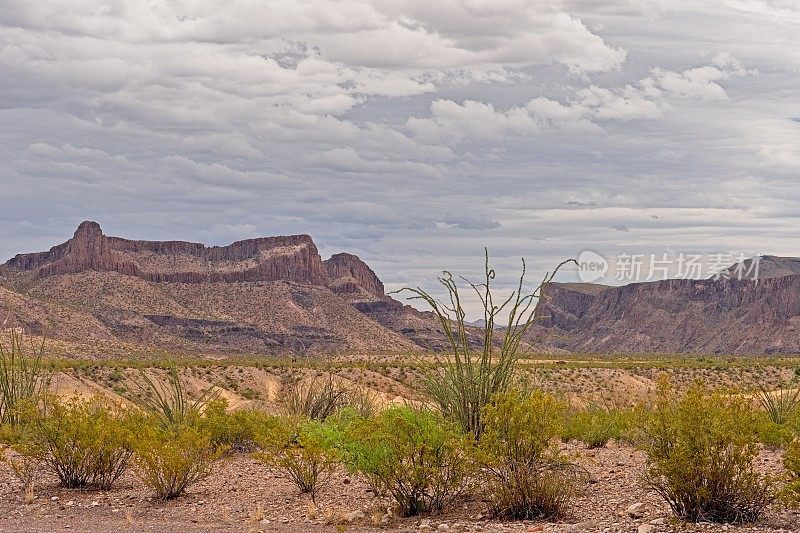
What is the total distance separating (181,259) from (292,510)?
441ft

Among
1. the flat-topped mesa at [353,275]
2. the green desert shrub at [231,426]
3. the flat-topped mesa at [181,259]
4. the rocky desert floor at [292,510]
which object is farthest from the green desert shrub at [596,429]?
the flat-topped mesa at [353,275]

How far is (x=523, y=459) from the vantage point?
511 inches

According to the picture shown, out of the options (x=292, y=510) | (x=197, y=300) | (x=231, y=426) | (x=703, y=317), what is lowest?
(x=292, y=510)

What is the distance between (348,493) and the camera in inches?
623

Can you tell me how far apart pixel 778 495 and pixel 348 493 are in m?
7.00

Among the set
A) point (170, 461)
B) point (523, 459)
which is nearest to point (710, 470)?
point (523, 459)

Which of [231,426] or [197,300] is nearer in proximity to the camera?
[231,426]

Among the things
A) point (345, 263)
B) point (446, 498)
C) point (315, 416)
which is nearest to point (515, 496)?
point (446, 498)

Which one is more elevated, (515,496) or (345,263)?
(345,263)

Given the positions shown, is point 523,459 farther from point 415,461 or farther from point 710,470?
point 710,470

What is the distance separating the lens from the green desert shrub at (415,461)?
1340 centimetres

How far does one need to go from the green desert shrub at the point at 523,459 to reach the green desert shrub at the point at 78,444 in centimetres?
663

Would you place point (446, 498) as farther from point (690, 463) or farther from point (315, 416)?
point (315, 416)

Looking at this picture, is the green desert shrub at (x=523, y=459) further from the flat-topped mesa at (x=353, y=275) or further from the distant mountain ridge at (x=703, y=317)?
the flat-topped mesa at (x=353, y=275)
